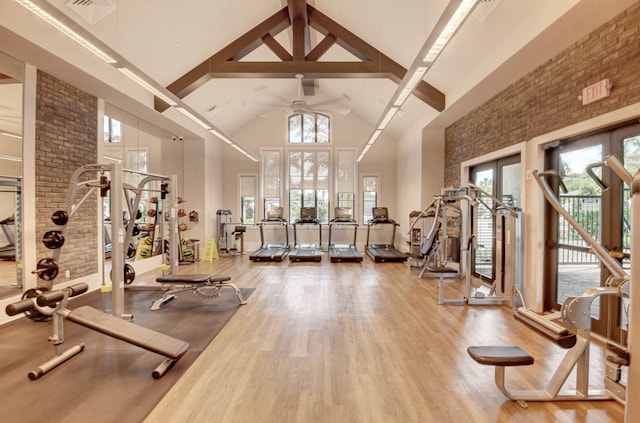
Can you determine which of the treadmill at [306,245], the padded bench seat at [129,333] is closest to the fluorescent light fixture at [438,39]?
the padded bench seat at [129,333]

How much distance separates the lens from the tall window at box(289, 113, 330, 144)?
10.5 m

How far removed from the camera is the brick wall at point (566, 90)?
2818 mm

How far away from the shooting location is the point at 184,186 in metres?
8.62

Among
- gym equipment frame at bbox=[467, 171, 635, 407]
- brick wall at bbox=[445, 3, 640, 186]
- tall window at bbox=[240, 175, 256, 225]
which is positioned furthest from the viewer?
tall window at bbox=[240, 175, 256, 225]

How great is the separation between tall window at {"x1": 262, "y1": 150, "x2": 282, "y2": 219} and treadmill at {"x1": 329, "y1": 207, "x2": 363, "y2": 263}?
7.08 ft

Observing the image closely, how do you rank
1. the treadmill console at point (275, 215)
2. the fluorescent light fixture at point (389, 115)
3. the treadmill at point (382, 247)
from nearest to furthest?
the fluorescent light fixture at point (389, 115) → the treadmill at point (382, 247) → the treadmill console at point (275, 215)

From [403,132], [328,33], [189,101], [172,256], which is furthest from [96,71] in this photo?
[403,132]

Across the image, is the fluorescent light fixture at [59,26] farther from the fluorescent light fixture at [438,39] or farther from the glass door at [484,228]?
the glass door at [484,228]

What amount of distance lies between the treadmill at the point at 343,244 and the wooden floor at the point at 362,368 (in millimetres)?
3232

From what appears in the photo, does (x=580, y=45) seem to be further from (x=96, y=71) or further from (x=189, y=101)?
(x=189, y=101)

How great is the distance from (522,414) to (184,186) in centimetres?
861

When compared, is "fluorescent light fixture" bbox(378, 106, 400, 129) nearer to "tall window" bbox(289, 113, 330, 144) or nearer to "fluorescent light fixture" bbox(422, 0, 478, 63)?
"fluorescent light fixture" bbox(422, 0, 478, 63)

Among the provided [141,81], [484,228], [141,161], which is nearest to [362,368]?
[141,81]

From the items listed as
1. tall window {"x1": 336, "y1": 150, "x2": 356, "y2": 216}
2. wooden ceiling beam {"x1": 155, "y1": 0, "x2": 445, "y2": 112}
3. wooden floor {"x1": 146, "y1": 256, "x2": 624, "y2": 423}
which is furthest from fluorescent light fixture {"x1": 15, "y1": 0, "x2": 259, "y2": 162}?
tall window {"x1": 336, "y1": 150, "x2": 356, "y2": 216}
